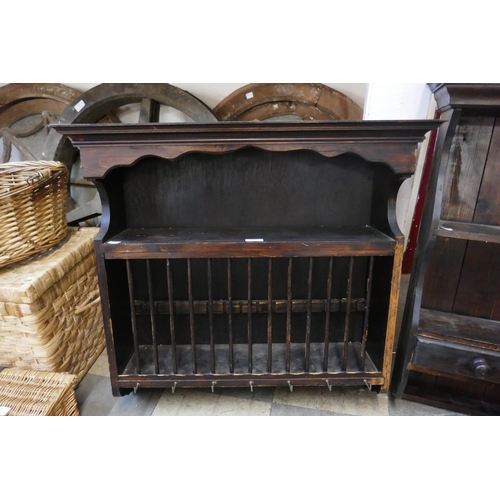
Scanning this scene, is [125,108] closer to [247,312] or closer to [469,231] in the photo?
[247,312]

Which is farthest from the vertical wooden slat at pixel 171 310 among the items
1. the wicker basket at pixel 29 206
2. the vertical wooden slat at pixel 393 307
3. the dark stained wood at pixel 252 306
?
the vertical wooden slat at pixel 393 307

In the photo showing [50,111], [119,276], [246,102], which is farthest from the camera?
[50,111]

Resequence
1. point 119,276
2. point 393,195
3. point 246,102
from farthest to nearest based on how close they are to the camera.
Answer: point 246,102, point 119,276, point 393,195

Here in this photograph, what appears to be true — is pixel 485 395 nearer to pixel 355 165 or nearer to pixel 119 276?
pixel 355 165

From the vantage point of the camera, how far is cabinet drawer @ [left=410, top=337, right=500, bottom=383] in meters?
1.05

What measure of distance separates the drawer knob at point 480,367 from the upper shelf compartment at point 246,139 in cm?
67

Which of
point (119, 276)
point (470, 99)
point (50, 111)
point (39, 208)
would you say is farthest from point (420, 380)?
point (50, 111)

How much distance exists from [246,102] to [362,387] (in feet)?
4.89

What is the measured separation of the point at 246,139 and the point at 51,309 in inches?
37.8

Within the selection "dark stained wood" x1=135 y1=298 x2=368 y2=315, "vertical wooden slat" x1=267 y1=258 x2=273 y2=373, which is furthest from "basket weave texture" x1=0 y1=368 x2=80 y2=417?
"vertical wooden slat" x1=267 y1=258 x2=273 y2=373

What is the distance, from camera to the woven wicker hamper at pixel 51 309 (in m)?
1.11

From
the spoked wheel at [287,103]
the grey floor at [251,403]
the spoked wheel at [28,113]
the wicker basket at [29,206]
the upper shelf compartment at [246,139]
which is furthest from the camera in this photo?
the spoked wheel at [28,113]

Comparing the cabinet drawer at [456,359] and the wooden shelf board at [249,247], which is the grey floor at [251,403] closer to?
the cabinet drawer at [456,359]

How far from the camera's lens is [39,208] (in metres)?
1.23
